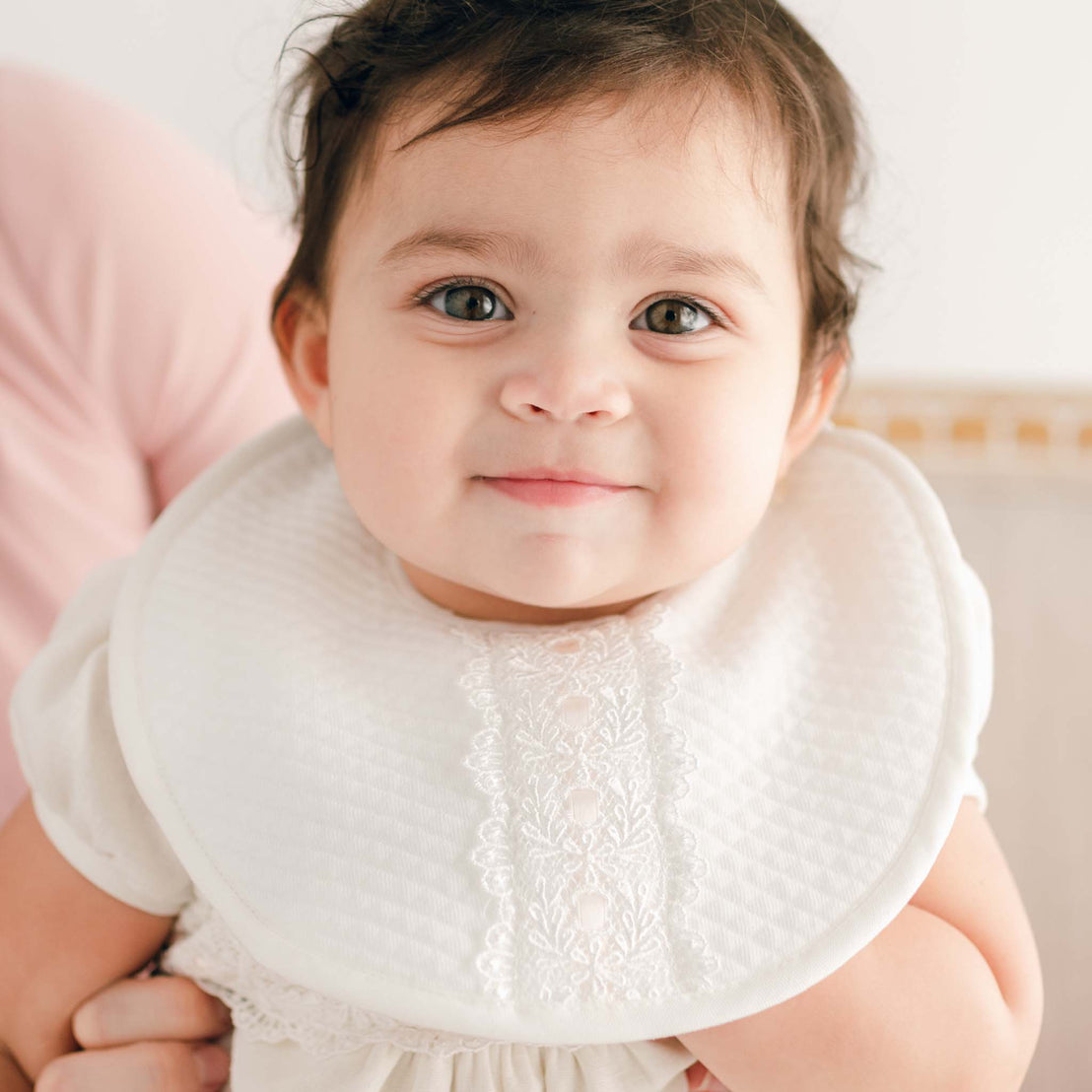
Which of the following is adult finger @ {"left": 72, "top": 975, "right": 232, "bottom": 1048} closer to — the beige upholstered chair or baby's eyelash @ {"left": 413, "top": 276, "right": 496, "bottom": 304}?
baby's eyelash @ {"left": 413, "top": 276, "right": 496, "bottom": 304}

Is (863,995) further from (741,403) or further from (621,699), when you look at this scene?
(741,403)

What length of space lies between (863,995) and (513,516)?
357 millimetres

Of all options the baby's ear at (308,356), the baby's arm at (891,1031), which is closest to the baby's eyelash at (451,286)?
the baby's ear at (308,356)

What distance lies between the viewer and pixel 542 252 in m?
0.72

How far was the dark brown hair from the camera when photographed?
2.38 feet

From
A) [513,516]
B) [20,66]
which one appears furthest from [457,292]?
[20,66]

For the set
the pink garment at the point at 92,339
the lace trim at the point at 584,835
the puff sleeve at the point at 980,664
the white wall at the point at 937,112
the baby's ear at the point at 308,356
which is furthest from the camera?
the white wall at the point at 937,112

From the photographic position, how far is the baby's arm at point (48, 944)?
2.70ft

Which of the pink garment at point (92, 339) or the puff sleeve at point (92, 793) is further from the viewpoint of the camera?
the pink garment at point (92, 339)

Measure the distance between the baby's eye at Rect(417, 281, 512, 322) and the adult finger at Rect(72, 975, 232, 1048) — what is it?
1.62 ft

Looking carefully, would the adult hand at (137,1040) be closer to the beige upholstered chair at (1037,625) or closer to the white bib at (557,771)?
the white bib at (557,771)

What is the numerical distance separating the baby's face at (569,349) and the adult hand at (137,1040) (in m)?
0.34

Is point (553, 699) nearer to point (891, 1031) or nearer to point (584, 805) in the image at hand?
point (584, 805)

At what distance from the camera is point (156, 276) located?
3.86 feet
